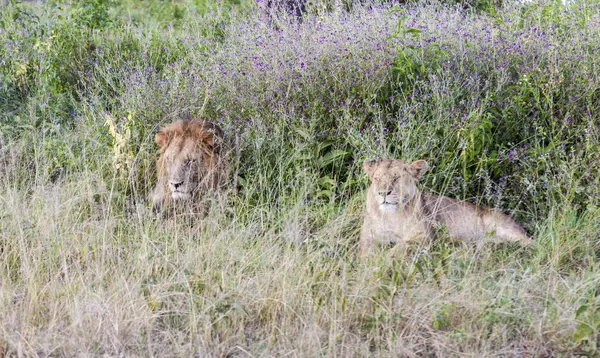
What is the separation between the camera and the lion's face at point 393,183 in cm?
471

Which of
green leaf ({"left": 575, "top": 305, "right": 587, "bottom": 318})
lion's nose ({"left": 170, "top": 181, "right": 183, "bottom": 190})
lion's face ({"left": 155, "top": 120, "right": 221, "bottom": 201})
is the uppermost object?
lion's face ({"left": 155, "top": 120, "right": 221, "bottom": 201})

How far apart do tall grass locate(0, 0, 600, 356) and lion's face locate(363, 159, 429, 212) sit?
0.34m

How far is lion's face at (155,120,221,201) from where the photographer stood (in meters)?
5.31

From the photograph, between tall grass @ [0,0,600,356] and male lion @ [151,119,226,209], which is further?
male lion @ [151,119,226,209]

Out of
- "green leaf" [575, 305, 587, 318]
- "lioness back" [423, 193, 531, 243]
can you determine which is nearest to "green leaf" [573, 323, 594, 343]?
"green leaf" [575, 305, 587, 318]

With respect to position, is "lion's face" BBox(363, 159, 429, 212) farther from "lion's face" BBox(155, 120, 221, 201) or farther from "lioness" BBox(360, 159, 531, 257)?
"lion's face" BBox(155, 120, 221, 201)

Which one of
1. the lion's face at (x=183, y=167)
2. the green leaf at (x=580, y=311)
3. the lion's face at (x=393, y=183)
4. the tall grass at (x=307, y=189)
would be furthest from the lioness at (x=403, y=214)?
the lion's face at (x=183, y=167)

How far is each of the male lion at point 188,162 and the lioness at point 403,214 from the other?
1.17 metres

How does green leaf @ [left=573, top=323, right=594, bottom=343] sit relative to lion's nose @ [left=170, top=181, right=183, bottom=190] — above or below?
below

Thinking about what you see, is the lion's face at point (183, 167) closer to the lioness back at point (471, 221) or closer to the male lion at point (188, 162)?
the male lion at point (188, 162)

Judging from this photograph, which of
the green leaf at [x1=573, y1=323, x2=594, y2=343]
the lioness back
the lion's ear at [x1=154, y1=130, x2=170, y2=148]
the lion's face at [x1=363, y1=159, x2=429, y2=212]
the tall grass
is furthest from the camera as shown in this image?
the lion's ear at [x1=154, y1=130, x2=170, y2=148]

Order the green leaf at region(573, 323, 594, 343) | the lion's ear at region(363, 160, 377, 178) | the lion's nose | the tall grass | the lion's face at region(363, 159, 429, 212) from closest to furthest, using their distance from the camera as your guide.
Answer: the green leaf at region(573, 323, 594, 343), the tall grass, the lion's face at region(363, 159, 429, 212), the lion's ear at region(363, 160, 377, 178), the lion's nose

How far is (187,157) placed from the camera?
17.5ft

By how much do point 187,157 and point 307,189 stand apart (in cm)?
89
